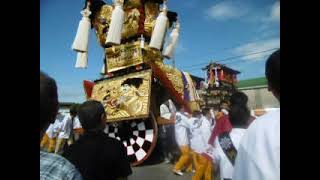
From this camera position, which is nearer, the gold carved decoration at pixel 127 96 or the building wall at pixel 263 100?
the building wall at pixel 263 100

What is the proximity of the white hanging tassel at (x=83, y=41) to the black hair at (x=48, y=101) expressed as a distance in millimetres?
3158

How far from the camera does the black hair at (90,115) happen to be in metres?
1.65

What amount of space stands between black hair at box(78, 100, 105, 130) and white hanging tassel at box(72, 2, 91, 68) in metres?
2.64

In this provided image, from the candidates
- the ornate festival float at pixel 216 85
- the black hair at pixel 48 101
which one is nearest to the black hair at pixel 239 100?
the black hair at pixel 48 101

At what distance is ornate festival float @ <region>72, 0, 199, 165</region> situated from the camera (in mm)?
4133

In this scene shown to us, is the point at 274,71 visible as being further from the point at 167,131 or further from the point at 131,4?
the point at 167,131

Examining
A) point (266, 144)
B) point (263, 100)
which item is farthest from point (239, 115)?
point (263, 100)

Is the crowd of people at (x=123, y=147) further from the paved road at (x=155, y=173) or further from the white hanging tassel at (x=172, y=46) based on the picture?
the white hanging tassel at (x=172, y=46)

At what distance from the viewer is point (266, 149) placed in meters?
1.12


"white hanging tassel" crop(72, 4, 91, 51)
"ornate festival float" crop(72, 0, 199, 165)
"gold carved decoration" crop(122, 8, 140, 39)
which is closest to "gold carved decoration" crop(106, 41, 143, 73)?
"ornate festival float" crop(72, 0, 199, 165)

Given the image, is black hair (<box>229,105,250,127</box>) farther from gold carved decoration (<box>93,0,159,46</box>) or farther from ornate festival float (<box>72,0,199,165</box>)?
gold carved decoration (<box>93,0,159,46</box>)
